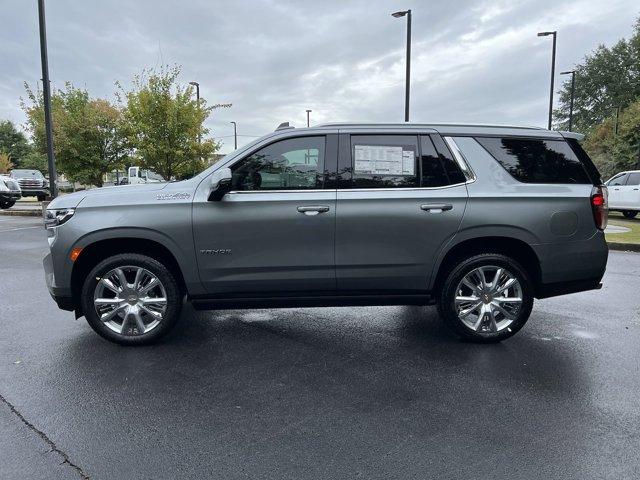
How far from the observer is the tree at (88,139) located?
18438 mm

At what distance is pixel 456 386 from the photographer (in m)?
3.42

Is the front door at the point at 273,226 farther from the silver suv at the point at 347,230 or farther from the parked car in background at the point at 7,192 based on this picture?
the parked car in background at the point at 7,192

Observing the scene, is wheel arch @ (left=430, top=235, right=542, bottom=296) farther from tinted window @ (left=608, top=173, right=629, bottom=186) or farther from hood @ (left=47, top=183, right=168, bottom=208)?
tinted window @ (left=608, top=173, right=629, bottom=186)

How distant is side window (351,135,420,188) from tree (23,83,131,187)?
16852mm

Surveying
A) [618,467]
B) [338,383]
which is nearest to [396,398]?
[338,383]

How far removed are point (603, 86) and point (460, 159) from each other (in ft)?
199

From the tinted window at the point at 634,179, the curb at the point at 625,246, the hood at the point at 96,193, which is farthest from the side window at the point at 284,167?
the tinted window at the point at 634,179

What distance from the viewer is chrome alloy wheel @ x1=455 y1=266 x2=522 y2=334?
13.9ft

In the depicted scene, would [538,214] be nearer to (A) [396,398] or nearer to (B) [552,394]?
(B) [552,394]

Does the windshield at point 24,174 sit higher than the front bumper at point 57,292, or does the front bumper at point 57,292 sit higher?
the windshield at point 24,174

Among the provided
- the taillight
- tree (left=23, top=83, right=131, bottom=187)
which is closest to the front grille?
tree (left=23, top=83, right=131, bottom=187)

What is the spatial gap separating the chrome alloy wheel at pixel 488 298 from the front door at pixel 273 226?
124 centimetres

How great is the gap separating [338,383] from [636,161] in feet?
105

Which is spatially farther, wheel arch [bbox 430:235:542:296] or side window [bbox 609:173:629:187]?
side window [bbox 609:173:629:187]
